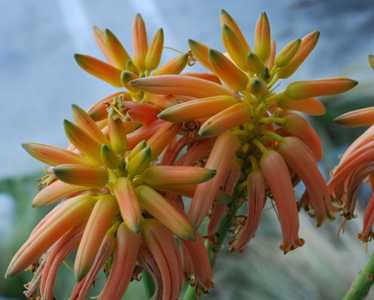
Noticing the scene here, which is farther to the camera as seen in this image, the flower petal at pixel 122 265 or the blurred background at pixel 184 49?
the blurred background at pixel 184 49

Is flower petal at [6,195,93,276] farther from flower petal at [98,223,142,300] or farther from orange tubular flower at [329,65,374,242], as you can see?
orange tubular flower at [329,65,374,242]

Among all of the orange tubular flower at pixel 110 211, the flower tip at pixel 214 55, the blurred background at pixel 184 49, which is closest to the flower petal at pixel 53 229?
the orange tubular flower at pixel 110 211

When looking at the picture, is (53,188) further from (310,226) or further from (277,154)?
(310,226)

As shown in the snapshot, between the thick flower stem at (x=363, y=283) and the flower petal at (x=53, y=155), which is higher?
the flower petal at (x=53, y=155)

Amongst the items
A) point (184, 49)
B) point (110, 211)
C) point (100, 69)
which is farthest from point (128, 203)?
point (184, 49)

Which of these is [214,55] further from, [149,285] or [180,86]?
[149,285]

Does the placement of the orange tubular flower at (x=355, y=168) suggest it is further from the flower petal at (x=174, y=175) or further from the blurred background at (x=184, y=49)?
the blurred background at (x=184, y=49)
